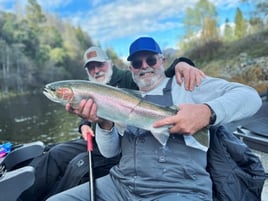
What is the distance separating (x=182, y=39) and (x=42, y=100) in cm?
850

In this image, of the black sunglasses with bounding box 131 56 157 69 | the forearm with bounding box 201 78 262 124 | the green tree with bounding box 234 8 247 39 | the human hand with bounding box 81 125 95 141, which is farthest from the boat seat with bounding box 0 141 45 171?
the green tree with bounding box 234 8 247 39

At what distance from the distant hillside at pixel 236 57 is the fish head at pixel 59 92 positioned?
989 cm

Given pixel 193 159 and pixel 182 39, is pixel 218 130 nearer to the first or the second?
pixel 193 159

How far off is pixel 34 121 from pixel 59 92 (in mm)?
12472

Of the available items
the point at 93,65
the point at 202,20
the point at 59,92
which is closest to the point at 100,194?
the point at 59,92

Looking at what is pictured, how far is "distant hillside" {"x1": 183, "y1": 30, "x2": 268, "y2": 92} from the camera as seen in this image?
1123 centimetres

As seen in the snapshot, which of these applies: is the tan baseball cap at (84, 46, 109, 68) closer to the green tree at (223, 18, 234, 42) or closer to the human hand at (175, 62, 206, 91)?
the human hand at (175, 62, 206, 91)

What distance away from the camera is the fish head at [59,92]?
3.78ft

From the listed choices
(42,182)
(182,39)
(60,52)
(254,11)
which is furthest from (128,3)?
(60,52)

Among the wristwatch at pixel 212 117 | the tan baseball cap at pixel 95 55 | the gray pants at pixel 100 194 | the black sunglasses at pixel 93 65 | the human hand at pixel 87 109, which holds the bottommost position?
the gray pants at pixel 100 194

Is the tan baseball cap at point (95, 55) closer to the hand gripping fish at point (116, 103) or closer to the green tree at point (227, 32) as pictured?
the hand gripping fish at point (116, 103)

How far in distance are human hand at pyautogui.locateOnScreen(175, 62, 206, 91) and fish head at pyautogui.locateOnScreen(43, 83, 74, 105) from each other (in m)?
0.42

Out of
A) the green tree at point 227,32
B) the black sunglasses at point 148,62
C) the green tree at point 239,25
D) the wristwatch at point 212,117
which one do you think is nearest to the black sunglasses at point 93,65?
the black sunglasses at point 148,62

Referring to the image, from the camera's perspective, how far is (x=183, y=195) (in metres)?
1.19
